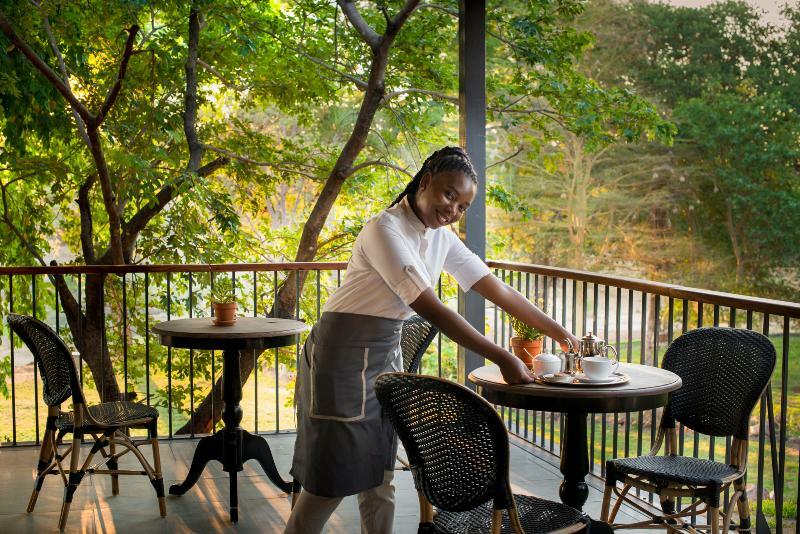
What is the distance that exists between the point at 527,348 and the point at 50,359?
201 centimetres

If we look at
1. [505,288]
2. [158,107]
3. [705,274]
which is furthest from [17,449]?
[705,274]

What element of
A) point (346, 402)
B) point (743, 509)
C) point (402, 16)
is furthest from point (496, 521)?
point (402, 16)

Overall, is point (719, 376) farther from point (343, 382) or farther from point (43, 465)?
point (43, 465)

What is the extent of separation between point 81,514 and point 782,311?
2950mm

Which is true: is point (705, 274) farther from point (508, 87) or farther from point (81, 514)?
point (81, 514)

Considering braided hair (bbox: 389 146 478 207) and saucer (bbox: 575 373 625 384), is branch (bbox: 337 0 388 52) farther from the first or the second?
saucer (bbox: 575 373 625 384)

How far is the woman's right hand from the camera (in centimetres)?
232

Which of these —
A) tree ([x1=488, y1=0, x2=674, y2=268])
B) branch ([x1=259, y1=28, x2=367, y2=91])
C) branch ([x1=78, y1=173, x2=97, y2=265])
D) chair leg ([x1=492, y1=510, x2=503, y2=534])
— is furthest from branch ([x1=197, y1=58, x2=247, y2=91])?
tree ([x1=488, y1=0, x2=674, y2=268])

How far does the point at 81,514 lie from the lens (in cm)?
376

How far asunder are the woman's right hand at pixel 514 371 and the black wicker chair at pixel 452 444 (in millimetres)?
328

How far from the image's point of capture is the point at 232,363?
13.1 ft

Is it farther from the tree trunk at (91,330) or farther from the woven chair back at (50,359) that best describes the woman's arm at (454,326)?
the tree trunk at (91,330)

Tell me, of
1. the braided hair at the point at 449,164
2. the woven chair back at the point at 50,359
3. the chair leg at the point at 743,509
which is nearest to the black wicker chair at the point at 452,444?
the braided hair at the point at 449,164

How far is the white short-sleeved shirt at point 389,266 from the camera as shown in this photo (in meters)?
2.24
